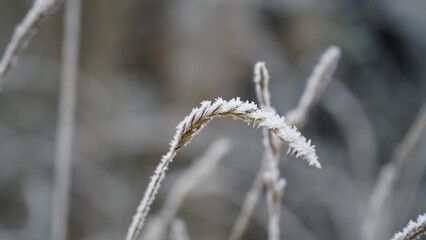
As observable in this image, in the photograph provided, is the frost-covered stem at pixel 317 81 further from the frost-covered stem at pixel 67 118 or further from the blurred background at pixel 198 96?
the blurred background at pixel 198 96

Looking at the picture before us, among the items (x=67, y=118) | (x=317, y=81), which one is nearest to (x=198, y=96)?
(x=67, y=118)

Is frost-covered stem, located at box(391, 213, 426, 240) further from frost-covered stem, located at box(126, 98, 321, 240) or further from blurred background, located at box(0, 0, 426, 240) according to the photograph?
blurred background, located at box(0, 0, 426, 240)

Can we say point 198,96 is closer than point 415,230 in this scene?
No

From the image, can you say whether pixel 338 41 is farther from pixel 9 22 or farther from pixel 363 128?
pixel 9 22

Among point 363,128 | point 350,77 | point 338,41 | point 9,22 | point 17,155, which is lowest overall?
point 363,128

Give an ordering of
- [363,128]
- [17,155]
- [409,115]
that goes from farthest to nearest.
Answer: [409,115] → [17,155] → [363,128]

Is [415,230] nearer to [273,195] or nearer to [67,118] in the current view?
[273,195]

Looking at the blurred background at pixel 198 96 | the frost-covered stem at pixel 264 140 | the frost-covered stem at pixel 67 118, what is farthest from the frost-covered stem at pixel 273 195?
the blurred background at pixel 198 96

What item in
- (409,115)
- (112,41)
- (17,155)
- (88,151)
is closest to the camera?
(17,155)

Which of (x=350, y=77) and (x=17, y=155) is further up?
(x=350, y=77)

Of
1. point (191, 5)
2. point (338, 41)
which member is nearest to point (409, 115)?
point (338, 41)
